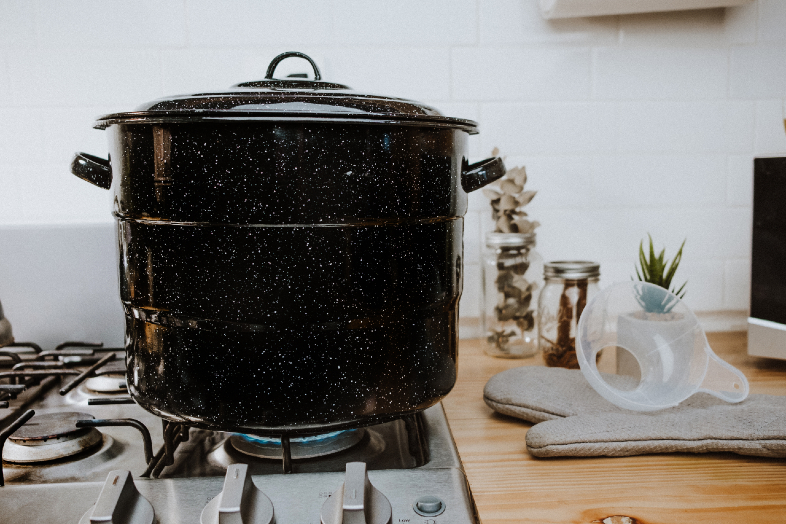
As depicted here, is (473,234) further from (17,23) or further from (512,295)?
(17,23)

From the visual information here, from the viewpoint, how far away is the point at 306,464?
55 centimetres

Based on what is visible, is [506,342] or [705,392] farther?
[506,342]

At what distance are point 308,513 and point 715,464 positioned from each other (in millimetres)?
396

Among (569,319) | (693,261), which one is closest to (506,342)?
(569,319)

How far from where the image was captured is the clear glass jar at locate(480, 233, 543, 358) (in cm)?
91

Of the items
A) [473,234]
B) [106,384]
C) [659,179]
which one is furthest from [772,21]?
[106,384]

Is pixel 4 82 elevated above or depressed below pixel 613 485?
above

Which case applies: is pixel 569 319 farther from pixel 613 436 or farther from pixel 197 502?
pixel 197 502

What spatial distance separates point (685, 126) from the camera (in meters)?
1.01

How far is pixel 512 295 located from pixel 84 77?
81cm

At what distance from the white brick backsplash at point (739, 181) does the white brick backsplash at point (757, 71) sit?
0.12 metres

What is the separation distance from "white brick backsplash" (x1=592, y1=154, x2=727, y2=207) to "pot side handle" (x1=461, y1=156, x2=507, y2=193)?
1.78 ft

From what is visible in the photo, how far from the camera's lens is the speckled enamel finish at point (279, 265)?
0.45 metres

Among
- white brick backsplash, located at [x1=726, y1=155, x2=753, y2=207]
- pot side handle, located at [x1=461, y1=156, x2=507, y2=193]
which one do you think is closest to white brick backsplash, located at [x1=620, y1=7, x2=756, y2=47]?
white brick backsplash, located at [x1=726, y1=155, x2=753, y2=207]
